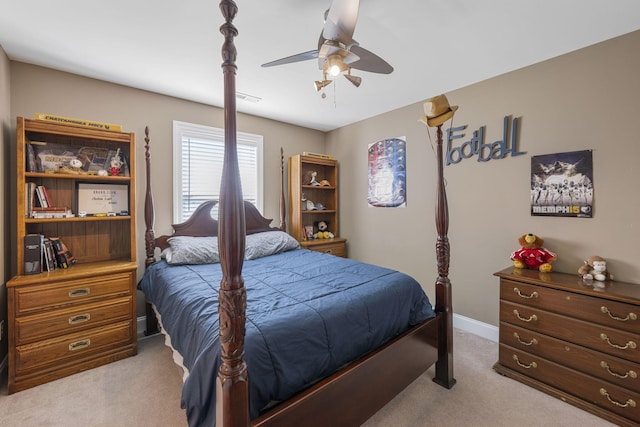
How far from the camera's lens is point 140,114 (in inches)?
112

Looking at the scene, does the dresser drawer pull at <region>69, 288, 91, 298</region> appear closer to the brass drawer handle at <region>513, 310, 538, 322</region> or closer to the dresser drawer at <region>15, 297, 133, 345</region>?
the dresser drawer at <region>15, 297, 133, 345</region>

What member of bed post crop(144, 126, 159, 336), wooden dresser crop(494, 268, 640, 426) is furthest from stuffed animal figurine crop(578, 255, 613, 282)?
bed post crop(144, 126, 159, 336)

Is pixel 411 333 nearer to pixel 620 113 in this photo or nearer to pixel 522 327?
pixel 522 327

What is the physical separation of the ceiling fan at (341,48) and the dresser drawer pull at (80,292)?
230 cm

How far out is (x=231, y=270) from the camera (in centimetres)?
97

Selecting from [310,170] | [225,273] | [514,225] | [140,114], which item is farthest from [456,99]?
[140,114]

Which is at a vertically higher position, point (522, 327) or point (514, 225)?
point (514, 225)

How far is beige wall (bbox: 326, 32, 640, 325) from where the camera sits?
77.7 inches

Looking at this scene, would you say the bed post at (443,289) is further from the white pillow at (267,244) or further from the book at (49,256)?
the book at (49,256)

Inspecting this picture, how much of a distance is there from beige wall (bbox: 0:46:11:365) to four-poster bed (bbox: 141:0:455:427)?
0.93 metres

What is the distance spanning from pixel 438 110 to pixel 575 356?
1.91 m

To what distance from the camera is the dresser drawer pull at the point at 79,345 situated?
2.12 m

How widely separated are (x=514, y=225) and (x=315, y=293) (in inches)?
79.8

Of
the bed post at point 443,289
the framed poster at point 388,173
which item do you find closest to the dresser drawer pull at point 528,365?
the bed post at point 443,289
